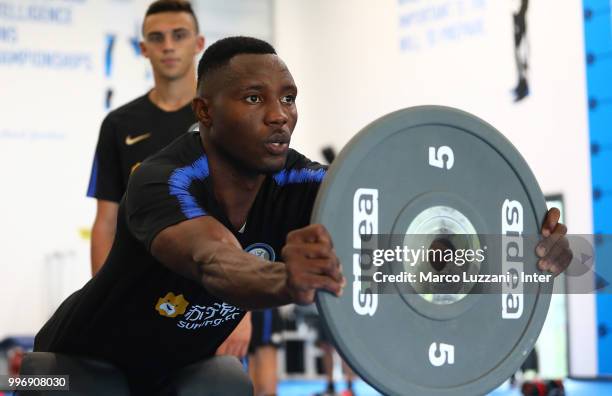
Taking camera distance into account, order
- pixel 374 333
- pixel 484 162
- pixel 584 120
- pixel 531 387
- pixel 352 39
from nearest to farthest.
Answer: pixel 374 333 < pixel 484 162 < pixel 531 387 < pixel 584 120 < pixel 352 39

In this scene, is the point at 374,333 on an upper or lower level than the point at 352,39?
lower

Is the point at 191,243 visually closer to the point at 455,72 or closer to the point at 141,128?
the point at 141,128

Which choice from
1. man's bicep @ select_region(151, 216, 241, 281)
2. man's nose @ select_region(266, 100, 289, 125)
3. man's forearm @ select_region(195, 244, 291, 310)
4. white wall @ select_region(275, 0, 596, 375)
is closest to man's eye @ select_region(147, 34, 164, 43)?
man's nose @ select_region(266, 100, 289, 125)

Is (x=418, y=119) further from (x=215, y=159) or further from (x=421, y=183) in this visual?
(x=215, y=159)

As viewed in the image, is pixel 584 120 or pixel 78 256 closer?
pixel 584 120

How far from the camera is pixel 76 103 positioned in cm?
922

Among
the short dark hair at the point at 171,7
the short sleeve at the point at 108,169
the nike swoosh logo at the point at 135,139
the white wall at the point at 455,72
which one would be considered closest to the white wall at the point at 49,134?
the white wall at the point at 455,72

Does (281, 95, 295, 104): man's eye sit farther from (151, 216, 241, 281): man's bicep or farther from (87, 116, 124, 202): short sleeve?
(87, 116, 124, 202): short sleeve

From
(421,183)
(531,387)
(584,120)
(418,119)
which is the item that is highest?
(584,120)

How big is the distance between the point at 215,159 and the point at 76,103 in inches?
289

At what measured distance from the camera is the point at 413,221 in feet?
6.45

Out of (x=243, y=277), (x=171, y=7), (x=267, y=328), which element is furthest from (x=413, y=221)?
(x=267, y=328)

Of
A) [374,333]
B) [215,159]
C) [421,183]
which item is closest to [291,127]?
[215,159]

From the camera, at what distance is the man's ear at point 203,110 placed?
2250 millimetres
